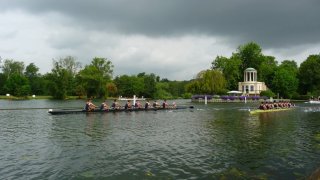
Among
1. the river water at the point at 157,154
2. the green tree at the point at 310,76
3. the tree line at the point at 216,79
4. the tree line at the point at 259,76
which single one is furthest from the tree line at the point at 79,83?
the river water at the point at 157,154

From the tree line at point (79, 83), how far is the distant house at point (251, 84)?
35.7 metres

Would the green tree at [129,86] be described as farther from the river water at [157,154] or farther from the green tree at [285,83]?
the river water at [157,154]

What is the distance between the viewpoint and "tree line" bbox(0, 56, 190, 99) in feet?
360

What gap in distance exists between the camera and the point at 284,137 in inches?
909

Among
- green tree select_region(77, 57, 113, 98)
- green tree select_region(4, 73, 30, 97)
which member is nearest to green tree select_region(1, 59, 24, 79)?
green tree select_region(4, 73, 30, 97)

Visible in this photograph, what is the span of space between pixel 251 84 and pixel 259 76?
10.8 m

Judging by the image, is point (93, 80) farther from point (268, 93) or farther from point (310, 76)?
point (310, 76)

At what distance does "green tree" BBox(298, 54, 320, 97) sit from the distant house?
13.0m

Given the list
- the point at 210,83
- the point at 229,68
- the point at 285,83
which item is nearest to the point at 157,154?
the point at 210,83

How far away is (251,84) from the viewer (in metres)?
113

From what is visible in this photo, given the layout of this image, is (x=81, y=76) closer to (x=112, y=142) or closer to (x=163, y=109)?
(x=163, y=109)

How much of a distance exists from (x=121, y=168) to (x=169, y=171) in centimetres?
207

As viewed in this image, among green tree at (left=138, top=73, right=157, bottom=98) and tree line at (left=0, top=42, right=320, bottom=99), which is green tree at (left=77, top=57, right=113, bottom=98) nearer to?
tree line at (left=0, top=42, right=320, bottom=99)

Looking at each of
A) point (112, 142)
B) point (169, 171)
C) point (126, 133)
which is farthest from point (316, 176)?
point (126, 133)
